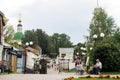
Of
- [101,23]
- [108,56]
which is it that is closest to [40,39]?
[101,23]

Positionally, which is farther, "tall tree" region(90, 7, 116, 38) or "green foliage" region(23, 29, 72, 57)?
"green foliage" region(23, 29, 72, 57)

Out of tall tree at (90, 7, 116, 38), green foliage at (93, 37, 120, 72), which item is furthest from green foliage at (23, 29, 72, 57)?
green foliage at (93, 37, 120, 72)

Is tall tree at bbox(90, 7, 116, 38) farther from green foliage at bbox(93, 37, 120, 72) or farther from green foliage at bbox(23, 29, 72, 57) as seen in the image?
green foliage at bbox(93, 37, 120, 72)

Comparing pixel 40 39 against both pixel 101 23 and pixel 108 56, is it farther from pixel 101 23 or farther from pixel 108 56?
pixel 108 56

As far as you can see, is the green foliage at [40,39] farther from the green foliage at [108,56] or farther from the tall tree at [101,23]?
the green foliage at [108,56]

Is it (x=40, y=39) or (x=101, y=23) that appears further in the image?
(x=40, y=39)

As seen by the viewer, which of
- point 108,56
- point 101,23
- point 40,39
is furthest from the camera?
point 40,39

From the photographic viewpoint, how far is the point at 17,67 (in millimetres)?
59094

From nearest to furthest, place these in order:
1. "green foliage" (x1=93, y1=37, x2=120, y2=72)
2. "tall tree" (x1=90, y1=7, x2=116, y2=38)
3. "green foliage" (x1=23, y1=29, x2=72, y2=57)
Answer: "green foliage" (x1=93, y1=37, x2=120, y2=72) → "tall tree" (x1=90, y1=7, x2=116, y2=38) → "green foliage" (x1=23, y1=29, x2=72, y2=57)

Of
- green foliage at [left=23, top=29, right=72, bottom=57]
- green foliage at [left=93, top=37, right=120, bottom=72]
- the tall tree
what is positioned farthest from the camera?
green foliage at [left=23, top=29, right=72, bottom=57]

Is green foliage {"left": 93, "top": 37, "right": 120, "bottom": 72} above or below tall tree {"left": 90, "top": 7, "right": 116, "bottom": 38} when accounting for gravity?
below

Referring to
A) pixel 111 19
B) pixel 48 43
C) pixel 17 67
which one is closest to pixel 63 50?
pixel 48 43

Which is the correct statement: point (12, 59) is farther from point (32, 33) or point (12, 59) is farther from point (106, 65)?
point (32, 33)

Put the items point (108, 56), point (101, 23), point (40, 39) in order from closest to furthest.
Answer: point (108, 56)
point (101, 23)
point (40, 39)
